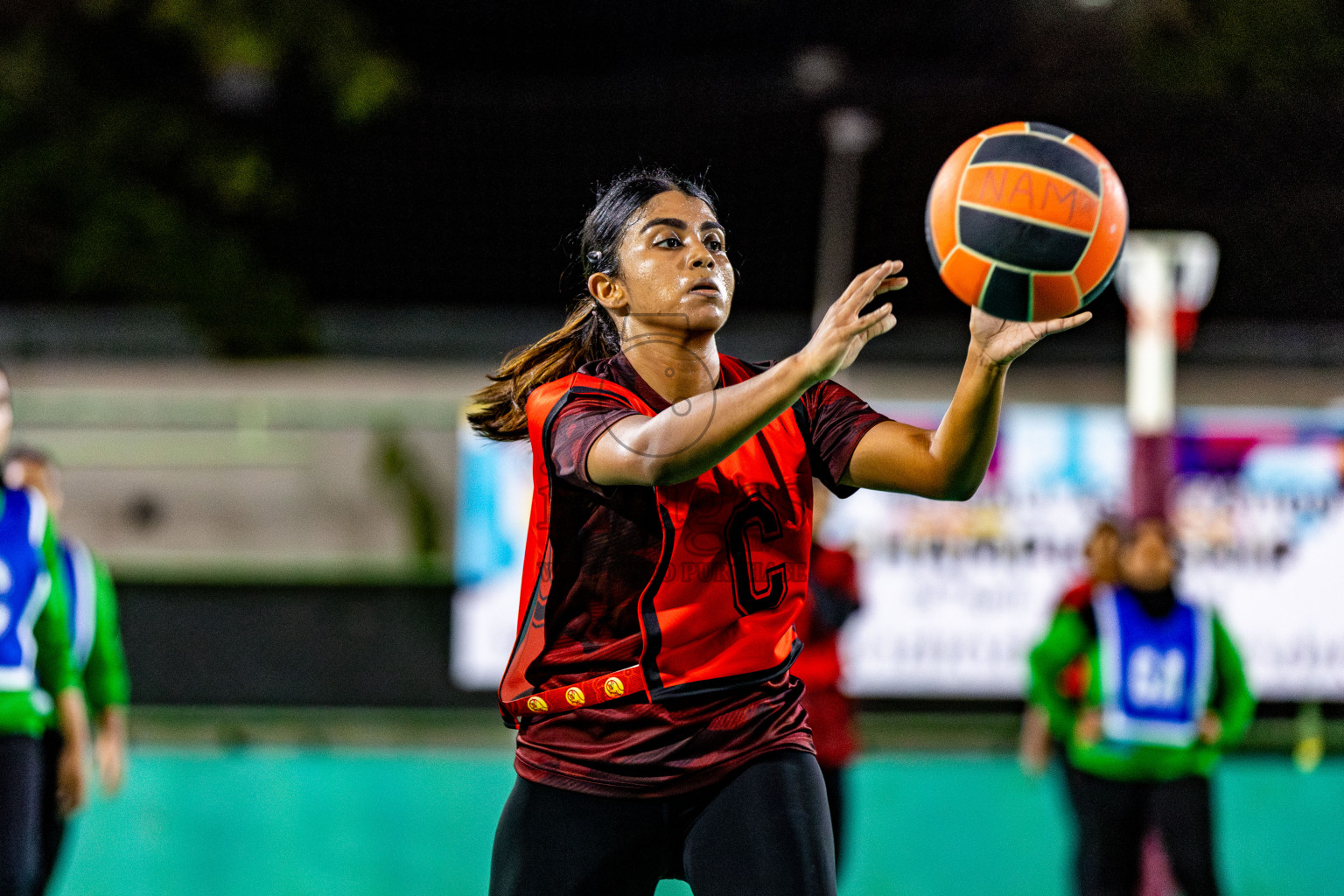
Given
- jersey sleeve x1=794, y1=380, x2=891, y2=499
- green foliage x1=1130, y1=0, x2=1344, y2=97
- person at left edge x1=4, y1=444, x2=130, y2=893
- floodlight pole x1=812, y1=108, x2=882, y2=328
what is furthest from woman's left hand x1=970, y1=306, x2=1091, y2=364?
green foliage x1=1130, y1=0, x2=1344, y2=97

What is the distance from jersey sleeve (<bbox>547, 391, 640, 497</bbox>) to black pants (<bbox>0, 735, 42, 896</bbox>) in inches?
98.1

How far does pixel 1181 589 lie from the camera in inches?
420

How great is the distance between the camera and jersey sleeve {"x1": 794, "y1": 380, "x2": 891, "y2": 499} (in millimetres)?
2627

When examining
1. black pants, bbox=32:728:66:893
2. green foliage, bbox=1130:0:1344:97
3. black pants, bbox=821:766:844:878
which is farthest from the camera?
green foliage, bbox=1130:0:1344:97

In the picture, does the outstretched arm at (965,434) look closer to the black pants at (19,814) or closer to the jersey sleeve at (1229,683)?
the black pants at (19,814)

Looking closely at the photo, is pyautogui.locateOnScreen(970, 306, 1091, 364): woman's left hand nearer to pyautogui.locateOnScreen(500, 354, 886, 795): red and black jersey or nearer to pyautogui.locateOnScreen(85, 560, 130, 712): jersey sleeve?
pyautogui.locateOnScreen(500, 354, 886, 795): red and black jersey

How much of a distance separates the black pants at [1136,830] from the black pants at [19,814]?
11.9 feet

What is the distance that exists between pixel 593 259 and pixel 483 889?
12.8 ft

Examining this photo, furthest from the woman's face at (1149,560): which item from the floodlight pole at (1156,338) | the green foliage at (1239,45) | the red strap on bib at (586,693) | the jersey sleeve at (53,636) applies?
the green foliage at (1239,45)

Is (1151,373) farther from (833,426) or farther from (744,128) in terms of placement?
(744,128)

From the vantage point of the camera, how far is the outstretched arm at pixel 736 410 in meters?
2.14

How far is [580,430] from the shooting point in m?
2.38

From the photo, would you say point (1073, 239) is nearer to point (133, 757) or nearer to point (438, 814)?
point (438, 814)

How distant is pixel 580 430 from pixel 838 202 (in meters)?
16.6
